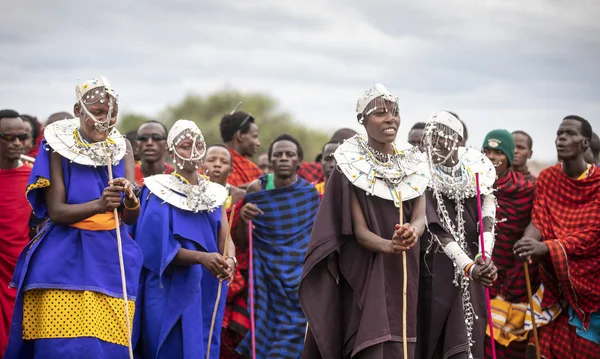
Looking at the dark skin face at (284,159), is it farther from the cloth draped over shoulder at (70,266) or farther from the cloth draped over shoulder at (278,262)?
the cloth draped over shoulder at (70,266)

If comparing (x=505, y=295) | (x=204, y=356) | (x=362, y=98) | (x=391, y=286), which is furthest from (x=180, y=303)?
(x=505, y=295)

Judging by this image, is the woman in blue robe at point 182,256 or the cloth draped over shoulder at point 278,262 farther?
the cloth draped over shoulder at point 278,262

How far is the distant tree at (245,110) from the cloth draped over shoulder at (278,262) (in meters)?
36.4

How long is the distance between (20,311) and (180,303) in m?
1.51

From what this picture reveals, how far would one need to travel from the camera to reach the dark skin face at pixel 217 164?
31.3 ft

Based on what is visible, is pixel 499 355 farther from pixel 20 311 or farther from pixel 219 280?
pixel 20 311

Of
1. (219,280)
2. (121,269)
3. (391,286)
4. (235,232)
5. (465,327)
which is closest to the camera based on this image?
(121,269)

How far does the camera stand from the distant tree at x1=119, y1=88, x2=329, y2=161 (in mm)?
47562

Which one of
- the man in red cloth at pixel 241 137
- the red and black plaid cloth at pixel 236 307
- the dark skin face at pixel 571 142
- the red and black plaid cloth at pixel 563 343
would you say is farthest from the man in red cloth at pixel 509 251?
the man in red cloth at pixel 241 137

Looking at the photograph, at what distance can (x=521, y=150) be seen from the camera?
1134 cm

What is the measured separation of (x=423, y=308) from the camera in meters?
7.23

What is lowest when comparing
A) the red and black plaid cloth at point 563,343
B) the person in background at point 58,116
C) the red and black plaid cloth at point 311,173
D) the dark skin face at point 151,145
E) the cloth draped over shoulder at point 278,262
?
the red and black plaid cloth at point 563,343

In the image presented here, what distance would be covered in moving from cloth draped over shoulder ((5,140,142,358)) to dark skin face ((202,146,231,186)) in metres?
3.02

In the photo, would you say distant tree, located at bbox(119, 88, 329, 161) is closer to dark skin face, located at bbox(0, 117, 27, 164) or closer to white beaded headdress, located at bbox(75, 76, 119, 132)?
dark skin face, located at bbox(0, 117, 27, 164)
